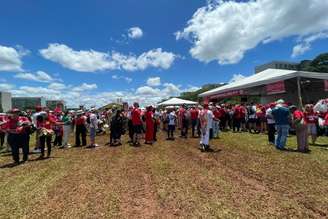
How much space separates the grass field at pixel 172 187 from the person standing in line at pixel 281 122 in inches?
33.9

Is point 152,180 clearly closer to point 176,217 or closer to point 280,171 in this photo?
point 176,217

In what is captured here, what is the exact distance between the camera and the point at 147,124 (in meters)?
11.8

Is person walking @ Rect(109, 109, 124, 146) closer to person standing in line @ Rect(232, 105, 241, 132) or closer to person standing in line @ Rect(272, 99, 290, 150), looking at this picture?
person standing in line @ Rect(272, 99, 290, 150)

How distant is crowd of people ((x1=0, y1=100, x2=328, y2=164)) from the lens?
8.14 m

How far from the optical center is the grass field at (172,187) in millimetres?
3961

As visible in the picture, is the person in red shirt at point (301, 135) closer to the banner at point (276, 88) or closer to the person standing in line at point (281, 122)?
the person standing in line at point (281, 122)

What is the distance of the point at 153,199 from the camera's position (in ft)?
14.8

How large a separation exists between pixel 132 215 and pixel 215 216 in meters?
1.33

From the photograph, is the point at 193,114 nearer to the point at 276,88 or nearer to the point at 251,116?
the point at 251,116

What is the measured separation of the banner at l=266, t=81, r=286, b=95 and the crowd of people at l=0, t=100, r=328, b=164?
2.11 m

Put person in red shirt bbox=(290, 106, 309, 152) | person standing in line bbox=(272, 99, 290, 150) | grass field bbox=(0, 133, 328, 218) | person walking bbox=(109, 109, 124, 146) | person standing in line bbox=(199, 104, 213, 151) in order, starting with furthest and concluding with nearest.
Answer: person walking bbox=(109, 109, 124, 146) → person standing in line bbox=(199, 104, 213, 151) → person standing in line bbox=(272, 99, 290, 150) → person in red shirt bbox=(290, 106, 309, 152) → grass field bbox=(0, 133, 328, 218)

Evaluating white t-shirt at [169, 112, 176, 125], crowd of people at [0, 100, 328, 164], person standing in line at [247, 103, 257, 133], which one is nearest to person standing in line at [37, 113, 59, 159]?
crowd of people at [0, 100, 328, 164]

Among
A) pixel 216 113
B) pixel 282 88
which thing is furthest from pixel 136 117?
pixel 282 88

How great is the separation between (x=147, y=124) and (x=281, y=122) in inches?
237
